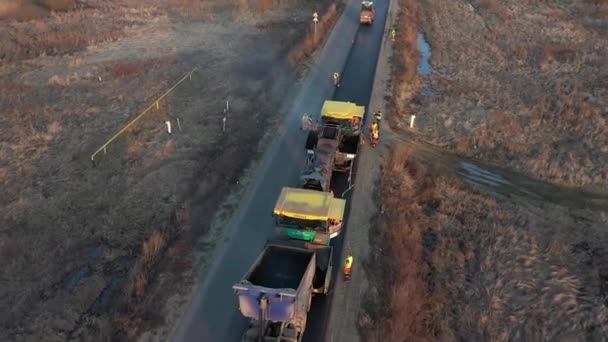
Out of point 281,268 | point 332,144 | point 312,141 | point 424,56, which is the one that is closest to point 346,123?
point 312,141

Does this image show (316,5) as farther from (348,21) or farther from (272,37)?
(272,37)

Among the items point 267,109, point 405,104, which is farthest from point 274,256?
point 405,104

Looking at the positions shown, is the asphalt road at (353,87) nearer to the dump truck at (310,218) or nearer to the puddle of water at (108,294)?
the dump truck at (310,218)

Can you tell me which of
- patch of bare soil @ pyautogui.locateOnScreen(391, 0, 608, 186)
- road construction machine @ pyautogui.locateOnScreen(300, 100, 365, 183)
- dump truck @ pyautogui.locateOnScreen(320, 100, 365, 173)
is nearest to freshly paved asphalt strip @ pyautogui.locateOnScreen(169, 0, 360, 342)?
road construction machine @ pyautogui.locateOnScreen(300, 100, 365, 183)

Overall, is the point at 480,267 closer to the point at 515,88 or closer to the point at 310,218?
the point at 310,218

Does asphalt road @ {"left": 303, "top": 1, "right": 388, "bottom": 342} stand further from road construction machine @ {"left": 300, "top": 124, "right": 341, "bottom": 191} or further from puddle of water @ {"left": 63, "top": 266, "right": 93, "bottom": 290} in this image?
puddle of water @ {"left": 63, "top": 266, "right": 93, "bottom": 290}

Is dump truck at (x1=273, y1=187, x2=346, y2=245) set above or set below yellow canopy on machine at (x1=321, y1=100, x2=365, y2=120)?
below
